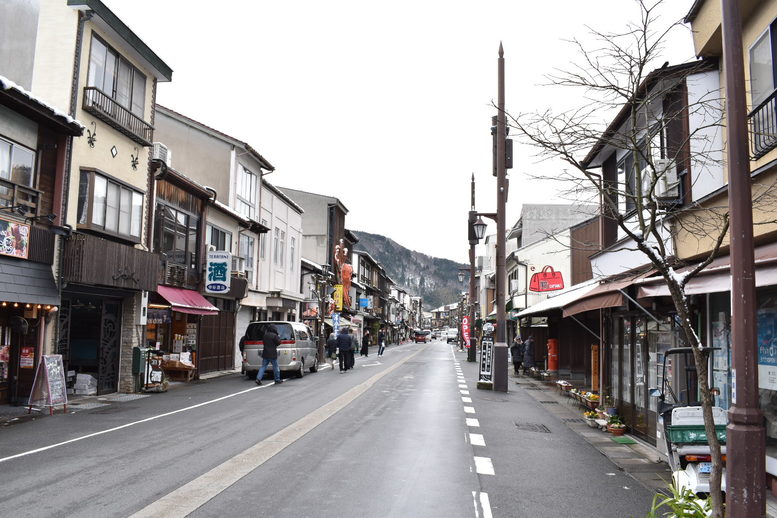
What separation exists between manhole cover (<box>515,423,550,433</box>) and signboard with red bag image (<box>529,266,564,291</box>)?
1366 centimetres

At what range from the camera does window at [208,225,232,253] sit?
2515cm

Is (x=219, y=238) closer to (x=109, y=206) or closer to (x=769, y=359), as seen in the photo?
(x=109, y=206)

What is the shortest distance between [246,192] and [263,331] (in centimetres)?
1066

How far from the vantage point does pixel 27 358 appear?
1392 centimetres

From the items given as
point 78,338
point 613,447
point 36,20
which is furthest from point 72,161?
point 613,447

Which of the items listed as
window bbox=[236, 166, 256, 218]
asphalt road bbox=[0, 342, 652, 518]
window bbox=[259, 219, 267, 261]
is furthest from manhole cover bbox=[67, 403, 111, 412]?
window bbox=[259, 219, 267, 261]

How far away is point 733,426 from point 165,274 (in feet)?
63.3

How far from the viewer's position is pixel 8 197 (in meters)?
13.0

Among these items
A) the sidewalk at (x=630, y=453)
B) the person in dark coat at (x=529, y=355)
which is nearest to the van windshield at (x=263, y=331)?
the sidewalk at (x=630, y=453)

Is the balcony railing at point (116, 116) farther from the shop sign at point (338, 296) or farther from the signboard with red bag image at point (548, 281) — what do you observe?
the shop sign at point (338, 296)

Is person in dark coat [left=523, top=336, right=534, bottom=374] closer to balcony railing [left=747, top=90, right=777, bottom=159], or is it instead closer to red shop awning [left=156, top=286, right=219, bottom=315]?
red shop awning [left=156, top=286, right=219, bottom=315]

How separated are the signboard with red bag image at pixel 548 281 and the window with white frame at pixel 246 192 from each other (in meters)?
14.0

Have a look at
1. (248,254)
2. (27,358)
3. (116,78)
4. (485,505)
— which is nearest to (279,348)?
(27,358)

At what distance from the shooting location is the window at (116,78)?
53.3ft
